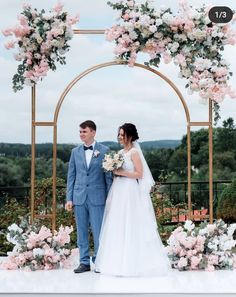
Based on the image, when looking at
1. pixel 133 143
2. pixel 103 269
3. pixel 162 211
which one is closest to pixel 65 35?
pixel 133 143

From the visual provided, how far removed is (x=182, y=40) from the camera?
599cm

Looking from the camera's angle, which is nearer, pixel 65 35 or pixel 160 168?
pixel 65 35

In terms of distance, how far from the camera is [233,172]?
11.0m

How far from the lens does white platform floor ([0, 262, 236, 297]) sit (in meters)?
5.12

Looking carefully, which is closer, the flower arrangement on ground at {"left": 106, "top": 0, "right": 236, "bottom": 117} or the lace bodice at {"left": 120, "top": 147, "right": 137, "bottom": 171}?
the lace bodice at {"left": 120, "top": 147, "right": 137, "bottom": 171}

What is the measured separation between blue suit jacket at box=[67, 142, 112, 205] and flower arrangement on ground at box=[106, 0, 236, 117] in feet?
3.05

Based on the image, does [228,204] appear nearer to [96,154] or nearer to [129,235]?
[129,235]

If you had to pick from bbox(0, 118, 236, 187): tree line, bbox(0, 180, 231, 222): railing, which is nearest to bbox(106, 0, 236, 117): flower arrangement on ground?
bbox(0, 180, 231, 222): railing

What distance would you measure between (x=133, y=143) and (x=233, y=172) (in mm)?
5523

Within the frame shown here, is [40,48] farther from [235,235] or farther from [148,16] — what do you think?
[235,235]

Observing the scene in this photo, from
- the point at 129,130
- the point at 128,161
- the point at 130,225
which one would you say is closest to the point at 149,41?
the point at 129,130

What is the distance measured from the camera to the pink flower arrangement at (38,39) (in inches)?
236

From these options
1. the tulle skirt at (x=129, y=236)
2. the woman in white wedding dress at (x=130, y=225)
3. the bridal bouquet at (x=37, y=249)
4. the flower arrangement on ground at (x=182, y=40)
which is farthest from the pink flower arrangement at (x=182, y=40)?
the bridal bouquet at (x=37, y=249)

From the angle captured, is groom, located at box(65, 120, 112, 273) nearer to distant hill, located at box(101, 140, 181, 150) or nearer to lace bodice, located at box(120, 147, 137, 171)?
lace bodice, located at box(120, 147, 137, 171)
